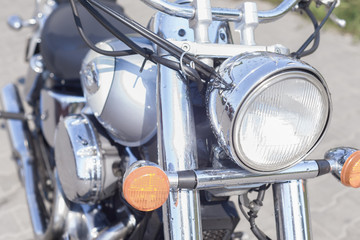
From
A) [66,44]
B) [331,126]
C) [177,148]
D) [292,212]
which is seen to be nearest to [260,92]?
[177,148]

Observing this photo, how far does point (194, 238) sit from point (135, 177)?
0.58 ft

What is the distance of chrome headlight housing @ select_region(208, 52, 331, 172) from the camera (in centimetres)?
79

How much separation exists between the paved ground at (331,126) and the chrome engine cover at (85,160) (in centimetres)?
96

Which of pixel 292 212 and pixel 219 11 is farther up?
pixel 219 11

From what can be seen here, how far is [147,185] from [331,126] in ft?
8.03

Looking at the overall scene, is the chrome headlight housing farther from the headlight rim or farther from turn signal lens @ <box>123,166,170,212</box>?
turn signal lens @ <box>123,166,170,212</box>

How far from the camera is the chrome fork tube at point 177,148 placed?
2.88ft

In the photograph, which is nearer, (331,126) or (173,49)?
(173,49)

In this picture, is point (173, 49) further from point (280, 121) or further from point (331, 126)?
point (331, 126)

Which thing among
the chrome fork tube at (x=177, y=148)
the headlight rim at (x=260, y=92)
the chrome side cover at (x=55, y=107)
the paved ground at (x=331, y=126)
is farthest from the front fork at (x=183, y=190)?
the paved ground at (x=331, y=126)

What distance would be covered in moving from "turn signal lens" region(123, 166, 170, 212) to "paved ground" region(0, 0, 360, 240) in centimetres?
143

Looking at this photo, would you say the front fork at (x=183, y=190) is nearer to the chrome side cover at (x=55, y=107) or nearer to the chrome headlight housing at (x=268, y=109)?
the chrome headlight housing at (x=268, y=109)

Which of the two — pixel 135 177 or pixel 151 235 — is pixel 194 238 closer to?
pixel 135 177

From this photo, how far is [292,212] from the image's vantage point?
0.96m
